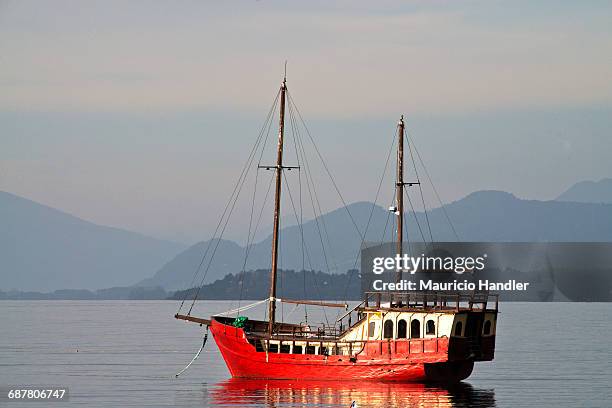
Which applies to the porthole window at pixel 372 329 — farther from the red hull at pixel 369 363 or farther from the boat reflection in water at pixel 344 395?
the boat reflection in water at pixel 344 395

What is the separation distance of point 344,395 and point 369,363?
299 centimetres

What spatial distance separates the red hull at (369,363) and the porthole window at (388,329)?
589 millimetres

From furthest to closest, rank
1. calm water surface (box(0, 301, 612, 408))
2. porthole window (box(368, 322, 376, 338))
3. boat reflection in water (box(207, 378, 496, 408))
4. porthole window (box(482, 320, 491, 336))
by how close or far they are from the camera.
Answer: porthole window (box(482, 320, 491, 336)), porthole window (box(368, 322, 376, 338)), calm water surface (box(0, 301, 612, 408)), boat reflection in water (box(207, 378, 496, 408))

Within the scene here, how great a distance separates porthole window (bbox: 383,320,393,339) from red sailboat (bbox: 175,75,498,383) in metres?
0.05

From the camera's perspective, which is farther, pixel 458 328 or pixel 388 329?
pixel 388 329

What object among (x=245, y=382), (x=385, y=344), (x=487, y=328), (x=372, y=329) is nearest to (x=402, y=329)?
(x=385, y=344)

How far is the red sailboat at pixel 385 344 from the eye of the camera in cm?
6384

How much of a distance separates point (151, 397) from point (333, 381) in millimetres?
9388

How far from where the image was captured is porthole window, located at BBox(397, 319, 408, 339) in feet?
212

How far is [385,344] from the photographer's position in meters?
64.5

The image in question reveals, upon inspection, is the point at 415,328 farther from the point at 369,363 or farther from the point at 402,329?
the point at 369,363

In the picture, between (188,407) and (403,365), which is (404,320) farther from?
(188,407)

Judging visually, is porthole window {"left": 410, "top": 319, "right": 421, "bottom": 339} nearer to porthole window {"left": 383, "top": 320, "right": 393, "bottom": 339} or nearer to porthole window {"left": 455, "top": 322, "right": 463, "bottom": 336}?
porthole window {"left": 383, "top": 320, "right": 393, "bottom": 339}

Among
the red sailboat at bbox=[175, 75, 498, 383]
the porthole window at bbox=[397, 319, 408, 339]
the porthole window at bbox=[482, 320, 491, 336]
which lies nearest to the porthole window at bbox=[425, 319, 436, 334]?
the red sailboat at bbox=[175, 75, 498, 383]
